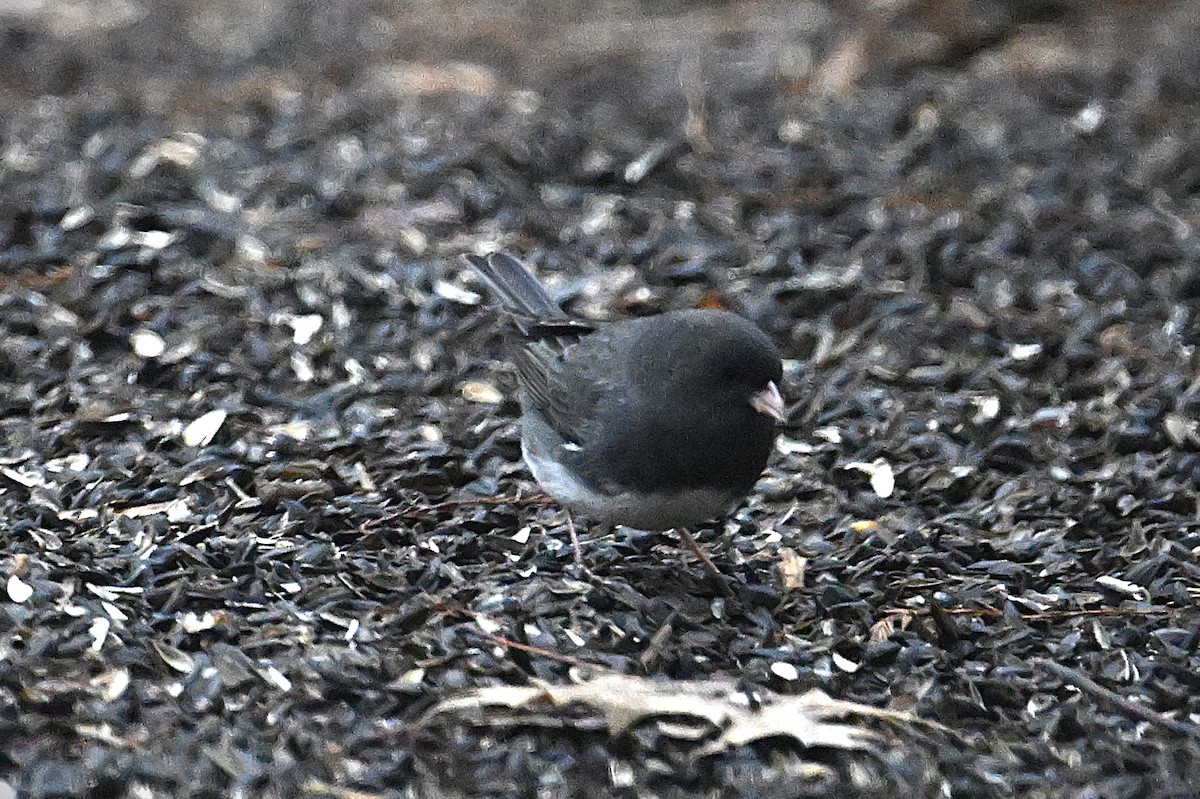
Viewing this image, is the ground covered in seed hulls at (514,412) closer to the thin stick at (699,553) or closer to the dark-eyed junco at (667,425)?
the thin stick at (699,553)

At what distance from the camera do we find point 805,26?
25.0ft

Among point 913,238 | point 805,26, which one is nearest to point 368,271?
point 913,238

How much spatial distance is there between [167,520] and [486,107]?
10.4ft

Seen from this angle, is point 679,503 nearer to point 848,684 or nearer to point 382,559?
point 848,684

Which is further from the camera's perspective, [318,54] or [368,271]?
[318,54]

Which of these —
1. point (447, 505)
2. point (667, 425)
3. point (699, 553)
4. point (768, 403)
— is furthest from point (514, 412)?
point (768, 403)

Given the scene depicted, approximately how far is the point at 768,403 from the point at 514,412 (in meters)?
1.25

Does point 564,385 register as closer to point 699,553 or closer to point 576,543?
point 576,543

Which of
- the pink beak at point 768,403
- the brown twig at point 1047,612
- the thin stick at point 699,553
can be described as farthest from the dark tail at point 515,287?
the brown twig at point 1047,612

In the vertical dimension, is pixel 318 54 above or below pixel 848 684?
below

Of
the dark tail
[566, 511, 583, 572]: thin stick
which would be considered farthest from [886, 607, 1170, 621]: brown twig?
the dark tail

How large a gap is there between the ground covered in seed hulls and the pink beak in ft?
1.71

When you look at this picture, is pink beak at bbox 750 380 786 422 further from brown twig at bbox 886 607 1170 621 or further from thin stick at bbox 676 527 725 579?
brown twig at bbox 886 607 1170 621

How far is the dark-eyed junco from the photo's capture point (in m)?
3.42
